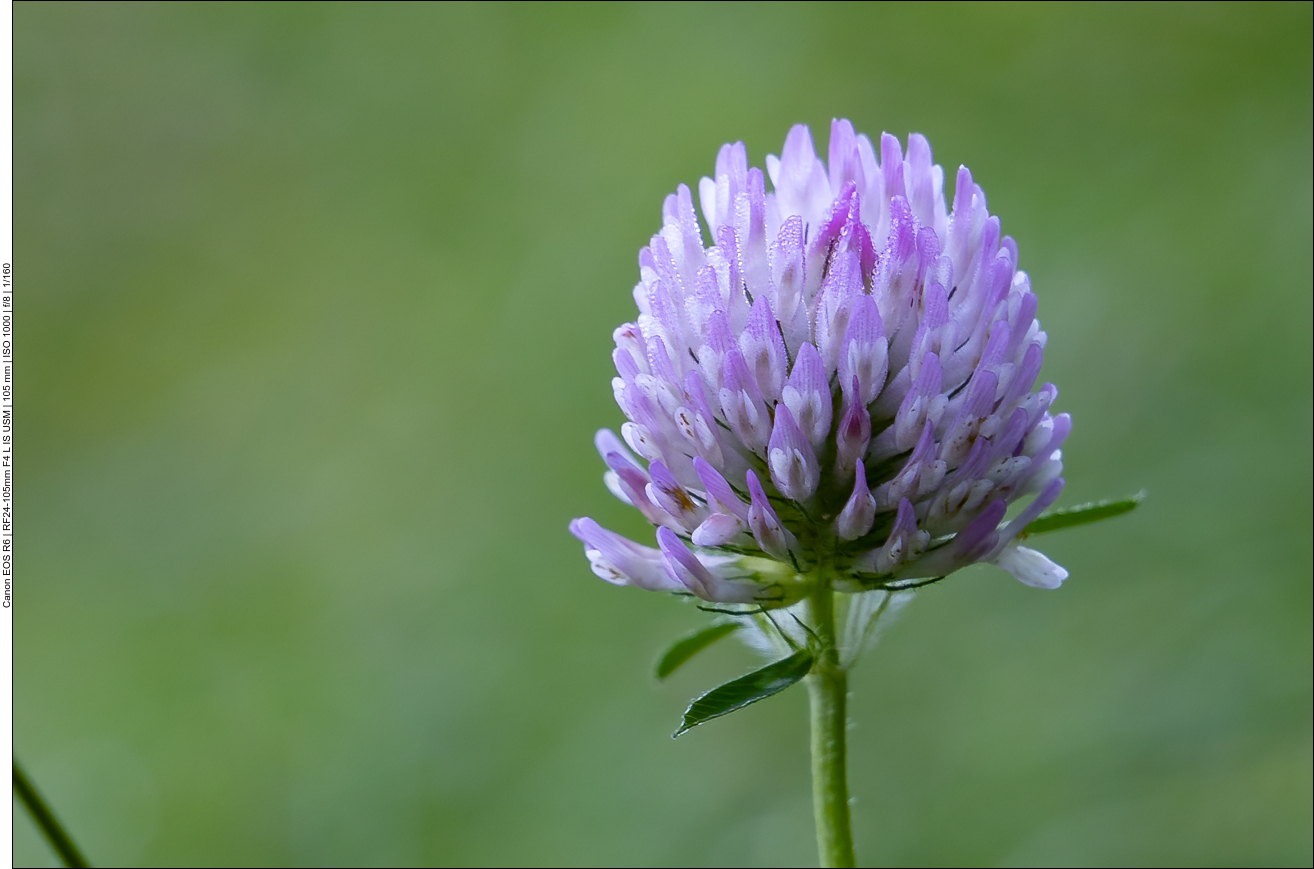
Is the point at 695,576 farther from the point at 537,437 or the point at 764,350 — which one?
the point at 537,437

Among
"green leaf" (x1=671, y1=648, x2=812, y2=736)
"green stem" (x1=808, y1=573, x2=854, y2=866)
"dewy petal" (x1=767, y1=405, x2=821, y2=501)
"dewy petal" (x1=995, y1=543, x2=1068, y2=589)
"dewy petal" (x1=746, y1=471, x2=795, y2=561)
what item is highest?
"dewy petal" (x1=767, y1=405, x2=821, y2=501)

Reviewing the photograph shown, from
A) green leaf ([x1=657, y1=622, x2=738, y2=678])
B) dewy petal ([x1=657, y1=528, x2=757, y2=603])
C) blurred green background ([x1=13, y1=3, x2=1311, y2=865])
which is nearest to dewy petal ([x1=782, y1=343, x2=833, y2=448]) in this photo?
dewy petal ([x1=657, y1=528, x2=757, y2=603])

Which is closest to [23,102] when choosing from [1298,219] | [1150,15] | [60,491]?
[60,491]

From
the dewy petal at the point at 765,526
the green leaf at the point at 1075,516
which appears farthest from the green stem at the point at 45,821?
the green leaf at the point at 1075,516

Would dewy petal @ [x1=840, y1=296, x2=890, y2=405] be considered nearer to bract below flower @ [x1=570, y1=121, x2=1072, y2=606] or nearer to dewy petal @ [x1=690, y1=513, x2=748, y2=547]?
bract below flower @ [x1=570, y1=121, x2=1072, y2=606]

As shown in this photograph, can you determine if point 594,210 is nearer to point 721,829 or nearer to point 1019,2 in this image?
Answer: point 1019,2

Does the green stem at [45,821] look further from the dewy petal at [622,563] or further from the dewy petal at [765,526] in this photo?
the dewy petal at [765,526]
